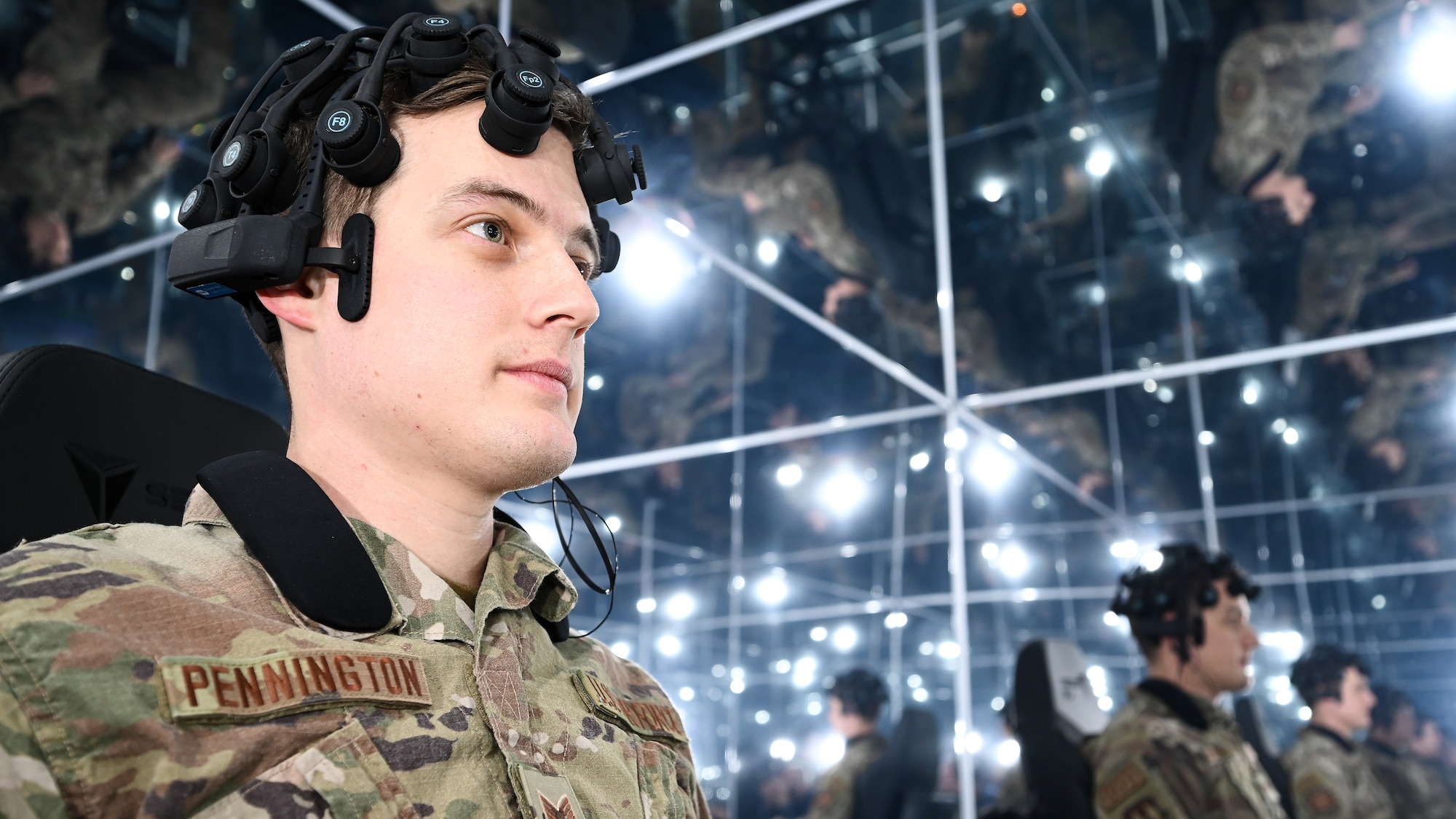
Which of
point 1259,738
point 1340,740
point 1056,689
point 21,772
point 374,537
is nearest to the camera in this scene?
point 21,772

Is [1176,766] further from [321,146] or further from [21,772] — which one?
[21,772]

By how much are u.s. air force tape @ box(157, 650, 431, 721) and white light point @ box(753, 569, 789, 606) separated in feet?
9.88

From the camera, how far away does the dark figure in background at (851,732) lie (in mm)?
3414

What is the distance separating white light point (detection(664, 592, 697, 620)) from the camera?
3.51 meters

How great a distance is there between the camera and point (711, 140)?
3057mm

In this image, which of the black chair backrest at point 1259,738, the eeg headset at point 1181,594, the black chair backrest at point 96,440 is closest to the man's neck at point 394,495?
the black chair backrest at point 96,440

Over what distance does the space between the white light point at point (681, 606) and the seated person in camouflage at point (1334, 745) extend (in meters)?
2.11

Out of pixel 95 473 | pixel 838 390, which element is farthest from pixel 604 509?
pixel 95 473

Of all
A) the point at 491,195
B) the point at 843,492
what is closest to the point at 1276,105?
the point at 843,492

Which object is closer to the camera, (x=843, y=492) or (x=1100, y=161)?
(x=1100, y=161)

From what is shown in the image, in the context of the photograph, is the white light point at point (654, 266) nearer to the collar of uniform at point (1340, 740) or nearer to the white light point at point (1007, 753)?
the white light point at point (1007, 753)

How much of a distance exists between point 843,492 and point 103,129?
8.54 feet

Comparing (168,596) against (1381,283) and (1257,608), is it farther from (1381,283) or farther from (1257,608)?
(1257,608)

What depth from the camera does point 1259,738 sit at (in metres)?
3.62
